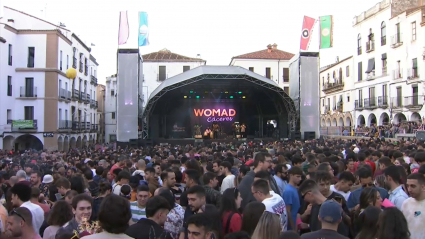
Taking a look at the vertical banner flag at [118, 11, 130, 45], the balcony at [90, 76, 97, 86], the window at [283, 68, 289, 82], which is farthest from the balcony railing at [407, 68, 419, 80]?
the balcony at [90, 76, 97, 86]

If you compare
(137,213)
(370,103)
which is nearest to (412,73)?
(370,103)

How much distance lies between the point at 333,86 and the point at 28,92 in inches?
1187

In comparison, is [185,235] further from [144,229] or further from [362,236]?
[362,236]

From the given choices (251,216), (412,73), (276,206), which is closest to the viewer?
(251,216)

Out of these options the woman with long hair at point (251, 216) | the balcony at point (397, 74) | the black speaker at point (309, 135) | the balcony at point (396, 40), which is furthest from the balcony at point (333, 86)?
the woman with long hair at point (251, 216)

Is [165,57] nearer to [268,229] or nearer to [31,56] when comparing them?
[31,56]

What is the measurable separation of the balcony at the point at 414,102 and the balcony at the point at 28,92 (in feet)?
90.2

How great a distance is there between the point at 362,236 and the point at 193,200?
1.74 m

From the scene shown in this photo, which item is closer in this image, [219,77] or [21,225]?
[21,225]

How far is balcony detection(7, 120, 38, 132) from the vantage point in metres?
29.3

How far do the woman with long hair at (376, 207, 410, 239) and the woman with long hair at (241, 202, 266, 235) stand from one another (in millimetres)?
1044

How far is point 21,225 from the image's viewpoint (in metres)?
3.55

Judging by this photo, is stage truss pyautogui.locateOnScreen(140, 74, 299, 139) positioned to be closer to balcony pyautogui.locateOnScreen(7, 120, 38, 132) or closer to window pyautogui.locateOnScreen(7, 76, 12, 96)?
balcony pyautogui.locateOnScreen(7, 120, 38, 132)

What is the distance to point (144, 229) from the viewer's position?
357 cm
